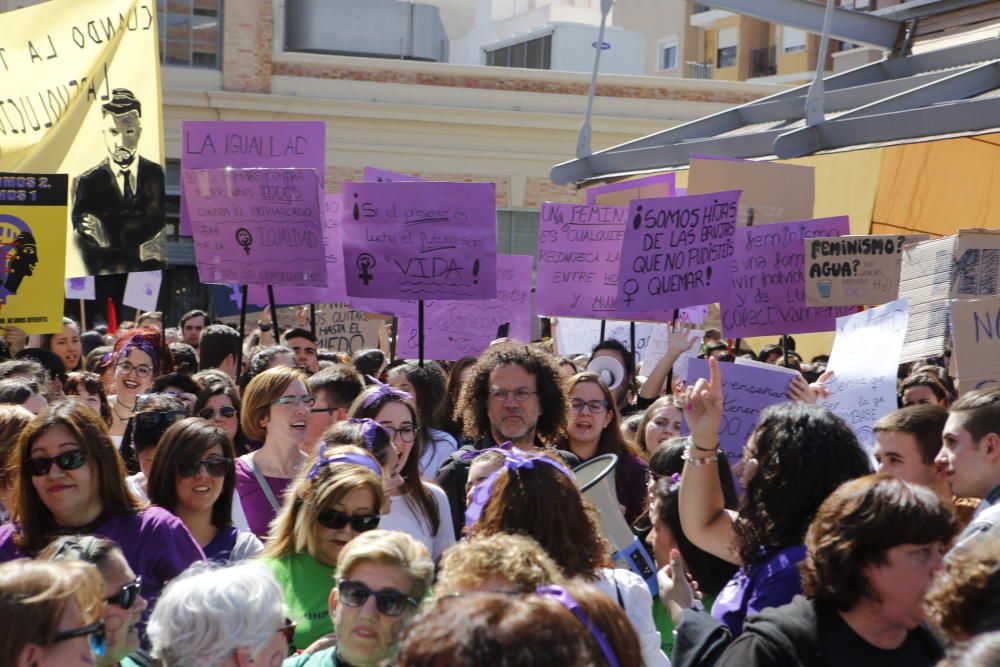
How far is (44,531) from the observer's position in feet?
13.0

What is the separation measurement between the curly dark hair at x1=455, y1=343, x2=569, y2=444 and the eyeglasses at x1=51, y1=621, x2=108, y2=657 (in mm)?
2956

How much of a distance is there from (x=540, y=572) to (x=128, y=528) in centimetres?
166

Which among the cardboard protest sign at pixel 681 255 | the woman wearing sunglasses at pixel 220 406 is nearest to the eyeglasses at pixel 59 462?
the woman wearing sunglasses at pixel 220 406

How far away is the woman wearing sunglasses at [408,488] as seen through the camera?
184 inches

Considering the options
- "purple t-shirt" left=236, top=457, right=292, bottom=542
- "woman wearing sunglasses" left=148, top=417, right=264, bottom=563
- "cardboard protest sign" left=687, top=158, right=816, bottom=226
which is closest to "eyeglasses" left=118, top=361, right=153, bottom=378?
"purple t-shirt" left=236, top=457, right=292, bottom=542

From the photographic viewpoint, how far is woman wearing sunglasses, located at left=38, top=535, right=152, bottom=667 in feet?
10.2

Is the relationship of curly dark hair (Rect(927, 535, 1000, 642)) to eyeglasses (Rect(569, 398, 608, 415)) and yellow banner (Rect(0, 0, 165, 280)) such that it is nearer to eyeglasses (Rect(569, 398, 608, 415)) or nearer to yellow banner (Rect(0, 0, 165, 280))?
eyeglasses (Rect(569, 398, 608, 415))

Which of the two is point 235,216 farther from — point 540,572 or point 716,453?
point 540,572

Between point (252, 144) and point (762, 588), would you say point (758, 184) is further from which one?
point (762, 588)

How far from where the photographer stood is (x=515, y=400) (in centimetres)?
558

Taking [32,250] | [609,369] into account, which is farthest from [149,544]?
[609,369]

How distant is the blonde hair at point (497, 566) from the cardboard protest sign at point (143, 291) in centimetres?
1203

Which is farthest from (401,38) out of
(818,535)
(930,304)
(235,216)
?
(818,535)

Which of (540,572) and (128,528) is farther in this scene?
(128,528)
